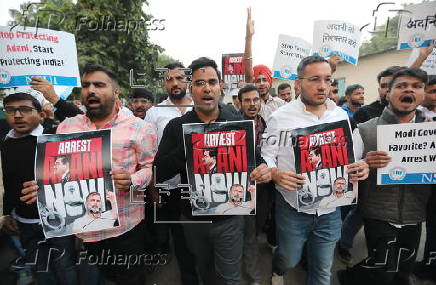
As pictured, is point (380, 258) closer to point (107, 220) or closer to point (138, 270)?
point (138, 270)

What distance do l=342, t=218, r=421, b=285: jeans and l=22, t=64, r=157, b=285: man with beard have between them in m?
1.98

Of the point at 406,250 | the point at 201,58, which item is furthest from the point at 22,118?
the point at 406,250

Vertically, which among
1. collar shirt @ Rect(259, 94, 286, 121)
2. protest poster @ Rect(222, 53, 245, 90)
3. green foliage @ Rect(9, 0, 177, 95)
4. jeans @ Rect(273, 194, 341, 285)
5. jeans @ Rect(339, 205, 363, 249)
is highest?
green foliage @ Rect(9, 0, 177, 95)

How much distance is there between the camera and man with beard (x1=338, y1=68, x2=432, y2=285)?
2.01m

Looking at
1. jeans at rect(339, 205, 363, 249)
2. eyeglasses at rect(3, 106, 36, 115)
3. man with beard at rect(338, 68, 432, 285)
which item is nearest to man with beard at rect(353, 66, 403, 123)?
man with beard at rect(338, 68, 432, 285)

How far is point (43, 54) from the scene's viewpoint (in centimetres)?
249

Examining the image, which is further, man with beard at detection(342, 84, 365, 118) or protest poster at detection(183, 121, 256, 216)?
man with beard at detection(342, 84, 365, 118)

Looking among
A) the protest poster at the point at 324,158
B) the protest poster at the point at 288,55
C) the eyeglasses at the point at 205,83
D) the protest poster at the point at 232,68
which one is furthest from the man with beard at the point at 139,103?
the protest poster at the point at 288,55

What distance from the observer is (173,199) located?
8.38 ft

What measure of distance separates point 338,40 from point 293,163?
2871mm

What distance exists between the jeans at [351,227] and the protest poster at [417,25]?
2.20 metres

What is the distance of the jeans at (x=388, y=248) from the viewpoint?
2170mm

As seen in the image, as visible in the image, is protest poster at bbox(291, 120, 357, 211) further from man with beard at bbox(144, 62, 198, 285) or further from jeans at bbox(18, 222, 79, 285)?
jeans at bbox(18, 222, 79, 285)

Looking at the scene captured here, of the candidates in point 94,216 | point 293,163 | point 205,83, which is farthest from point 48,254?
point 293,163
